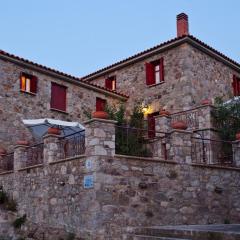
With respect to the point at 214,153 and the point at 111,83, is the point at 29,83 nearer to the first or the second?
the point at 111,83

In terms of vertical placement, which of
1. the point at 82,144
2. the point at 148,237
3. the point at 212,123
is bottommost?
the point at 148,237

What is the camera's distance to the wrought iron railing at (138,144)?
13086 millimetres

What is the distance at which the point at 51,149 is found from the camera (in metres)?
12.1

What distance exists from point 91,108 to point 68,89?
1.57 m

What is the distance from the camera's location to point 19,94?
54.7 ft

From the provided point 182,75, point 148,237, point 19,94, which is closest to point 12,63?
point 19,94

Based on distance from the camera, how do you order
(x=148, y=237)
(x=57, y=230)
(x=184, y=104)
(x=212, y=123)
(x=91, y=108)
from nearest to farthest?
1. (x=148, y=237)
2. (x=57, y=230)
3. (x=212, y=123)
4. (x=184, y=104)
5. (x=91, y=108)

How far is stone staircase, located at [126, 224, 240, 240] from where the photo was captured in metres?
7.74

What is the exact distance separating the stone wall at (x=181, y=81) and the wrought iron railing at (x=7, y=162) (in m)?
7.55

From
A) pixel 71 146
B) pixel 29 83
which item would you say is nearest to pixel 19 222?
pixel 71 146

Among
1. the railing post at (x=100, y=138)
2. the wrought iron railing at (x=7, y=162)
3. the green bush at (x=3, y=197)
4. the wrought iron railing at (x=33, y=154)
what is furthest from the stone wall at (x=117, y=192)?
the wrought iron railing at (x=7, y=162)

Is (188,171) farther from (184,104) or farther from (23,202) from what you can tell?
(184,104)

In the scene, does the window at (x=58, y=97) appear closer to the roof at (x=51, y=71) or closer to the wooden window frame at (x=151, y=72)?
the roof at (x=51, y=71)

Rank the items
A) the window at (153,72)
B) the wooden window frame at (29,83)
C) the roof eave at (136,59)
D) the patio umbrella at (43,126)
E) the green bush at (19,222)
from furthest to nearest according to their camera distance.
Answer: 1. the window at (153,72)
2. the roof eave at (136,59)
3. the wooden window frame at (29,83)
4. the patio umbrella at (43,126)
5. the green bush at (19,222)
